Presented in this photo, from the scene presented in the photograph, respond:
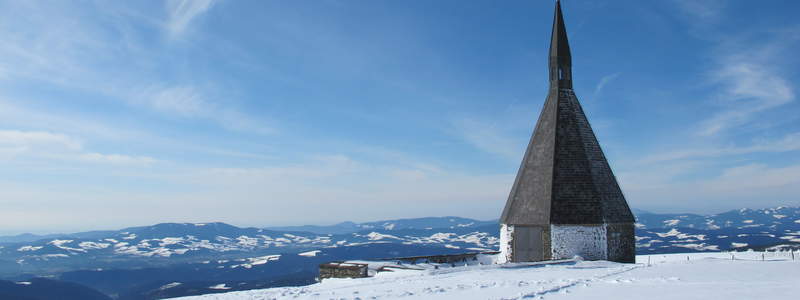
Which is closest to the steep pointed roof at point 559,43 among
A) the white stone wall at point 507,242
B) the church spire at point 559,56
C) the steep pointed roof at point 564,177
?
the church spire at point 559,56

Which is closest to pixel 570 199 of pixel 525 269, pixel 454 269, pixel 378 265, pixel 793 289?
pixel 525 269

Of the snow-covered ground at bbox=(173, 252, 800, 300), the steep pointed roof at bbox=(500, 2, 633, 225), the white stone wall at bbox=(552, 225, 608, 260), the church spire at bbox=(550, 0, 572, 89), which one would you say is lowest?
the snow-covered ground at bbox=(173, 252, 800, 300)

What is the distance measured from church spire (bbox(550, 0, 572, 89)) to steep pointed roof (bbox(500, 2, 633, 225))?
0.23 metres

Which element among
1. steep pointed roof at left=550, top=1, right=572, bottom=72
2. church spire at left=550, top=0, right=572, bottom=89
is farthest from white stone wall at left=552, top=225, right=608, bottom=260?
steep pointed roof at left=550, top=1, right=572, bottom=72

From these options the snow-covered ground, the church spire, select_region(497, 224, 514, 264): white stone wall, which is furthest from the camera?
the church spire

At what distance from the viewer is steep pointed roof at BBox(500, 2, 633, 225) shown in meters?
21.3

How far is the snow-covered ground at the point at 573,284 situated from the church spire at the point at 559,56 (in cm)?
989

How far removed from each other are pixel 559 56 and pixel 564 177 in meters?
6.32

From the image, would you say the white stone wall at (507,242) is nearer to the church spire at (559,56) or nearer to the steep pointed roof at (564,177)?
the steep pointed roof at (564,177)

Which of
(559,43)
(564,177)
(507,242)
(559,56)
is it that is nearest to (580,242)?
(564,177)

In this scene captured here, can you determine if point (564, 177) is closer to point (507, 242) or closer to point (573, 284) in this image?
point (507, 242)

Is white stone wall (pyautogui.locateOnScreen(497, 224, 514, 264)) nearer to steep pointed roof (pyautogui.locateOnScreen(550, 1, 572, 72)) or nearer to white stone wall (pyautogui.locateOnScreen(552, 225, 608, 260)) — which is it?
white stone wall (pyautogui.locateOnScreen(552, 225, 608, 260))

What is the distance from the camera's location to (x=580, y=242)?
21016 millimetres

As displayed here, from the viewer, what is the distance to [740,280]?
43.9 feet
